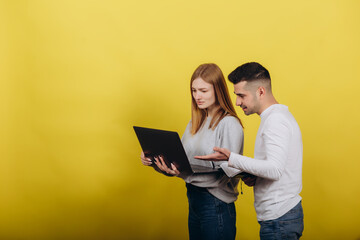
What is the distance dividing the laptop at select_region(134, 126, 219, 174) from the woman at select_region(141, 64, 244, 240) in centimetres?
3

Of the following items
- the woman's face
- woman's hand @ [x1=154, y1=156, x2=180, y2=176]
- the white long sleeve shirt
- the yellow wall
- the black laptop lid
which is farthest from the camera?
the yellow wall

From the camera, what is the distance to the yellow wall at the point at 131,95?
2.81 metres

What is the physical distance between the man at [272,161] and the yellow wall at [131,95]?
3.92ft

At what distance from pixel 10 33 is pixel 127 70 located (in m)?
0.86

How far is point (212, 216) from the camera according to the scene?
183cm

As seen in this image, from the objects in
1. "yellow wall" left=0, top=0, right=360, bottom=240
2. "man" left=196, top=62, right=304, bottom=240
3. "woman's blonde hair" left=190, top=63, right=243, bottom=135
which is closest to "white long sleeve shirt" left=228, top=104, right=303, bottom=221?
"man" left=196, top=62, right=304, bottom=240

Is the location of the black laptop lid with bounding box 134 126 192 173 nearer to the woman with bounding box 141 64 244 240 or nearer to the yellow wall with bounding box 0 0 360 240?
the woman with bounding box 141 64 244 240

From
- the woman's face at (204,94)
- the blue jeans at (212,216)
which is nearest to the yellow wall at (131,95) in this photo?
the woman's face at (204,94)

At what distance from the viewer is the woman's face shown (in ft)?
6.30

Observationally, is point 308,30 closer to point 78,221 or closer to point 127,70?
point 127,70

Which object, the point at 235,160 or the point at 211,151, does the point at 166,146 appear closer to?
the point at 211,151

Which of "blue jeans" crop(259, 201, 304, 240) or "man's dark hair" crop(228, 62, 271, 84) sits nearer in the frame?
"blue jeans" crop(259, 201, 304, 240)

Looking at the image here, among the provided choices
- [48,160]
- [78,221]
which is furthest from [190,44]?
[78,221]

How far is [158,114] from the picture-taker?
2.84 metres
